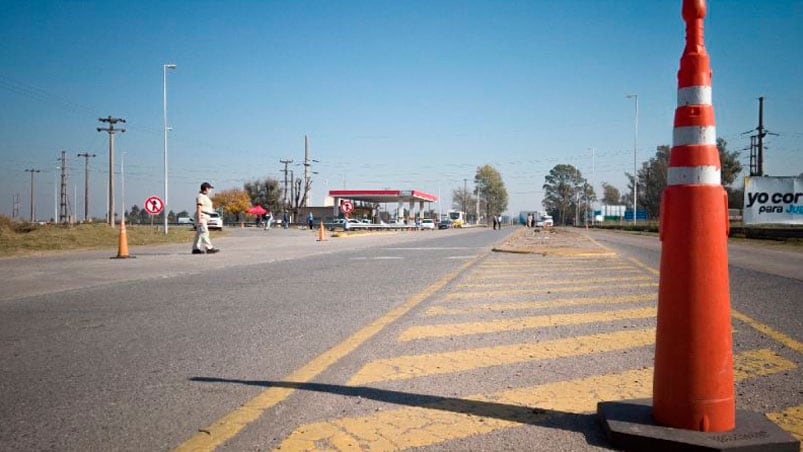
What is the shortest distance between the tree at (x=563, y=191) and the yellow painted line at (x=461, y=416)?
144979 millimetres

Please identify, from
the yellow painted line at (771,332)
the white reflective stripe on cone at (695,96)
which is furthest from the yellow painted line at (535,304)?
the white reflective stripe on cone at (695,96)

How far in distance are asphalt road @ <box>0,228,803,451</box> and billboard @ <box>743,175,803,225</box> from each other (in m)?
26.5

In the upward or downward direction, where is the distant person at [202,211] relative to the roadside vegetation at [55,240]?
upward

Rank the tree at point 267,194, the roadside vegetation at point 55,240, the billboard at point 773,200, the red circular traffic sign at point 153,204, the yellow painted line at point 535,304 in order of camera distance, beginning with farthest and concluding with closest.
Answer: the tree at point 267,194, the billboard at point 773,200, the red circular traffic sign at point 153,204, the roadside vegetation at point 55,240, the yellow painted line at point 535,304

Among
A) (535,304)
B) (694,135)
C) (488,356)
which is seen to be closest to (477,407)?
→ (488,356)

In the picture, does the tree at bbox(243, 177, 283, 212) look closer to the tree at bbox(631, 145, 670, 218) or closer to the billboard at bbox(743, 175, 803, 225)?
the tree at bbox(631, 145, 670, 218)

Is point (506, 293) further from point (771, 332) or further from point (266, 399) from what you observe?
point (266, 399)

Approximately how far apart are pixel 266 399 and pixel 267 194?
115397 millimetres

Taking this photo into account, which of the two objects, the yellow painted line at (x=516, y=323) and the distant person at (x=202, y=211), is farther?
the distant person at (x=202, y=211)

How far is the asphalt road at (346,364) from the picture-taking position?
264 centimetres

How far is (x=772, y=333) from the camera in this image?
4.93 meters

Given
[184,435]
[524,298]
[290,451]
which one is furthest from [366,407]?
[524,298]

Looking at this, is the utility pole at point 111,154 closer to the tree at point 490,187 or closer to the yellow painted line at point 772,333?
the yellow painted line at point 772,333

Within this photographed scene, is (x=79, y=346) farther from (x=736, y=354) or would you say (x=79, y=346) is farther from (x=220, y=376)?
(x=736, y=354)
